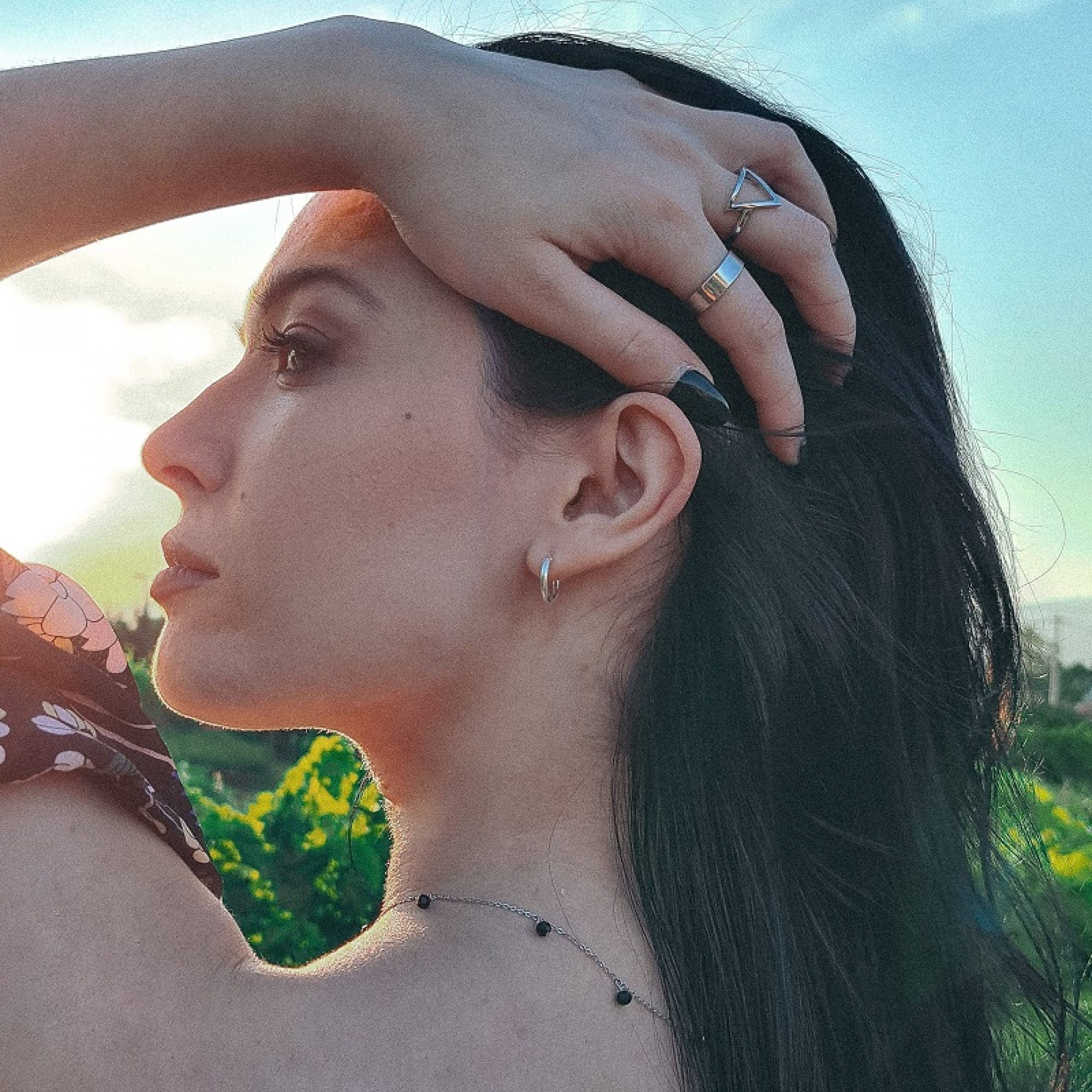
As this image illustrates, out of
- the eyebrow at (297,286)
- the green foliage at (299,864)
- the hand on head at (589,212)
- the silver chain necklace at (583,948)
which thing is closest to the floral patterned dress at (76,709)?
the silver chain necklace at (583,948)

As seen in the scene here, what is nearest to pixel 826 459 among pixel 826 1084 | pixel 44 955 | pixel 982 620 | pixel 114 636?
pixel 982 620

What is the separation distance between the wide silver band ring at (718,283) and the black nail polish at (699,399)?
0.10 meters

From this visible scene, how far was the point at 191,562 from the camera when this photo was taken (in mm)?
2191

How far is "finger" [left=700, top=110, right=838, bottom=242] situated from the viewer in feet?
6.82

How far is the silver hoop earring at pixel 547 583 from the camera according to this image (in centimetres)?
198

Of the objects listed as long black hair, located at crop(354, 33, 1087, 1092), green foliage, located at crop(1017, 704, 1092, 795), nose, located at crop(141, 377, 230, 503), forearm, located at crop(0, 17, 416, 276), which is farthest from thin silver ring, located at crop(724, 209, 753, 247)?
green foliage, located at crop(1017, 704, 1092, 795)

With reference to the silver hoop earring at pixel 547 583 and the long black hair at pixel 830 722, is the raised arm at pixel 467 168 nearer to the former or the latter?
the long black hair at pixel 830 722

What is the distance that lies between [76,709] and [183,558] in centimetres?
44

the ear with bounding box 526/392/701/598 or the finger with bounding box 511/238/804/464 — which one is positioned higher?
the finger with bounding box 511/238/804/464

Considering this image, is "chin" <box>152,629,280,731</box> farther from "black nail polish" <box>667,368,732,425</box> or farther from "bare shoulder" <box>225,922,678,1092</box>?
"black nail polish" <box>667,368,732,425</box>

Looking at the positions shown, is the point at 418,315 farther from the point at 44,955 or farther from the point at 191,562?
the point at 44,955

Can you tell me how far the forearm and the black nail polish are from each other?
556 millimetres

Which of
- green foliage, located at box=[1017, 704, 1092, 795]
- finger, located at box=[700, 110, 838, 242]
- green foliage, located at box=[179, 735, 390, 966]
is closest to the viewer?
finger, located at box=[700, 110, 838, 242]

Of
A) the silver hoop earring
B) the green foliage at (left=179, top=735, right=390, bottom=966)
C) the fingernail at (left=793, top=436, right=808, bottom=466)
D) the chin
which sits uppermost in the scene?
the fingernail at (left=793, top=436, right=808, bottom=466)
